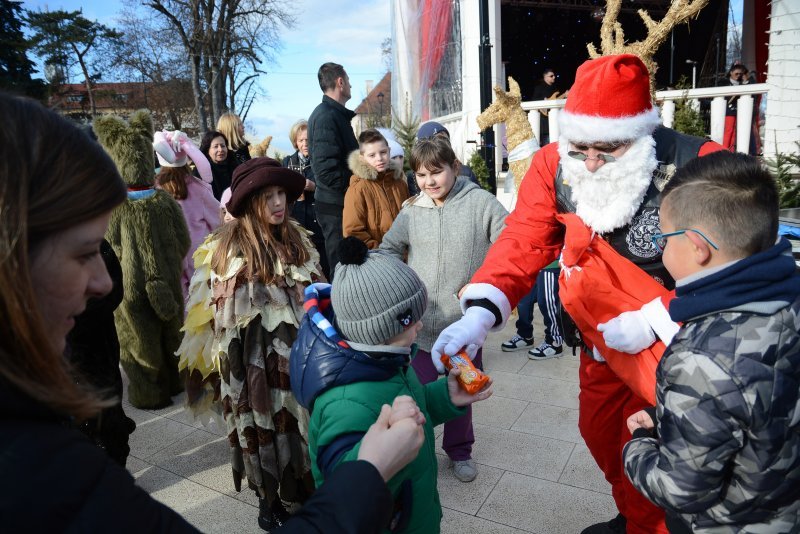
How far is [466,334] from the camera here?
210 cm

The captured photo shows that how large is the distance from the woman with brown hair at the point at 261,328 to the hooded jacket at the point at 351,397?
2.79ft

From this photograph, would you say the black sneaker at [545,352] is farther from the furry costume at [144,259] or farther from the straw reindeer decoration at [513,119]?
the furry costume at [144,259]

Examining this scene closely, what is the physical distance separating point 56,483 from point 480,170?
728cm

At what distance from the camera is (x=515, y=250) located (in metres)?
2.39

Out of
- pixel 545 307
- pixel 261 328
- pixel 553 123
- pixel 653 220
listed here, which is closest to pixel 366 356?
pixel 261 328

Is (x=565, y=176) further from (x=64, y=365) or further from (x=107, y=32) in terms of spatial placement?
(x=107, y=32)

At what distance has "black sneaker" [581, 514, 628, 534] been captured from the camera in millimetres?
2531

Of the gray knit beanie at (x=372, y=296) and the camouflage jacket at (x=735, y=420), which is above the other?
the gray knit beanie at (x=372, y=296)

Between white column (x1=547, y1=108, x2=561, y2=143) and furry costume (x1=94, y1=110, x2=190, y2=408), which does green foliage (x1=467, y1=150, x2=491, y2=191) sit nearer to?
white column (x1=547, y1=108, x2=561, y2=143)

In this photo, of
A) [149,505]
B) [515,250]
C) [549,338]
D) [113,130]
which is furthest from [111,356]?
[549,338]

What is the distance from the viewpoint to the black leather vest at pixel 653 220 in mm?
2096

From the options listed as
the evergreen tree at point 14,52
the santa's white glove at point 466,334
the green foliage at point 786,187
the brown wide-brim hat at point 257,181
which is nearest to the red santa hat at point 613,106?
the santa's white glove at point 466,334

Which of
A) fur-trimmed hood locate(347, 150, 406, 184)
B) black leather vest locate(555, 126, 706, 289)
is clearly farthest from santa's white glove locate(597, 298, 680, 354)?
fur-trimmed hood locate(347, 150, 406, 184)

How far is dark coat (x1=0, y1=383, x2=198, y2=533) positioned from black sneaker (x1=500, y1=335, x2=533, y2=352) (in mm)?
4439
